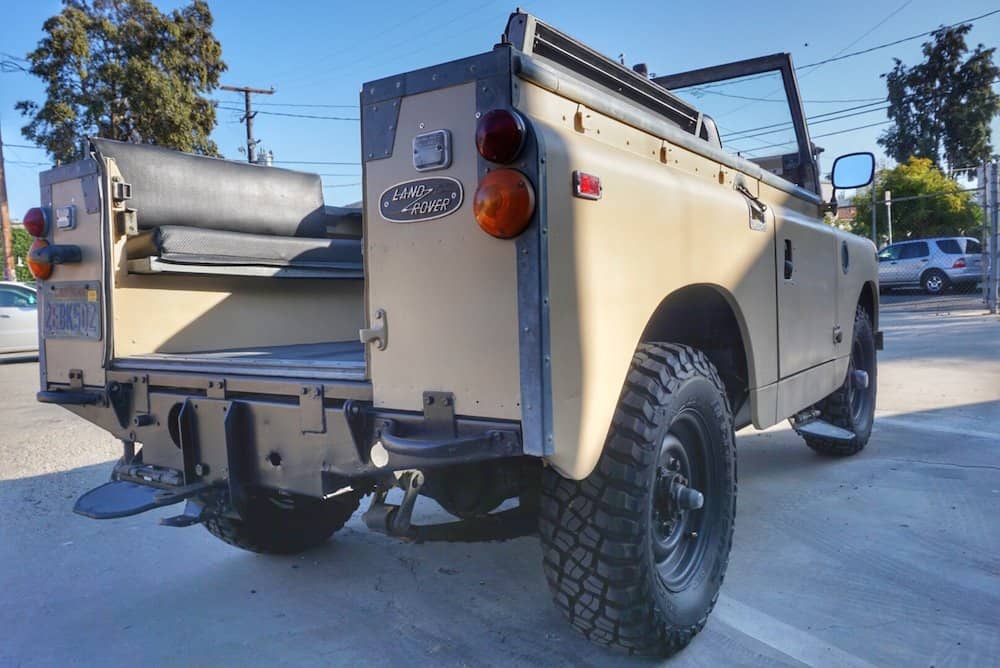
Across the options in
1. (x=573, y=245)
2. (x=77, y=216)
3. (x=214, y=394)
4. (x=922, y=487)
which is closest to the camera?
(x=573, y=245)

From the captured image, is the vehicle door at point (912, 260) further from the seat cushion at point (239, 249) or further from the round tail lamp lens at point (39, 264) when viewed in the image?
the round tail lamp lens at point (39, 264)

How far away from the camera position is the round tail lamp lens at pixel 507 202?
186cm

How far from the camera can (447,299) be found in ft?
6.66

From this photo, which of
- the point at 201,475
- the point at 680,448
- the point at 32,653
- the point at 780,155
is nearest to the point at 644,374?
the point at 680,448

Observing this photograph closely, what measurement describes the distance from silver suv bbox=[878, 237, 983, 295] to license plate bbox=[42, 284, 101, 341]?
22.0 meters

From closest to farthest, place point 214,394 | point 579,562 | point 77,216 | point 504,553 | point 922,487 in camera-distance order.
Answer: point 579,562 < point 214,394 < point 77,216 < point 504,553 < point 922,487

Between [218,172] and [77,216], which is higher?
[218,172]

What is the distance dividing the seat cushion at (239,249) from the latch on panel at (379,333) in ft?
5.07

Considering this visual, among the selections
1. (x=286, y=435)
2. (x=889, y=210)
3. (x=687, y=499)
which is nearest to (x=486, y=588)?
(x=687, y=499)

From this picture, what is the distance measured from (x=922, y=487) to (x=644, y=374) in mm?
2987

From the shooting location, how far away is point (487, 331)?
1964 mm

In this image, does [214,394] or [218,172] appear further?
[218,172]

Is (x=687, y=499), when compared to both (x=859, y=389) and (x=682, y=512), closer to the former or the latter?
(x=682, y=512)

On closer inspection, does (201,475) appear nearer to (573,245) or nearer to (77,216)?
(77,216)
